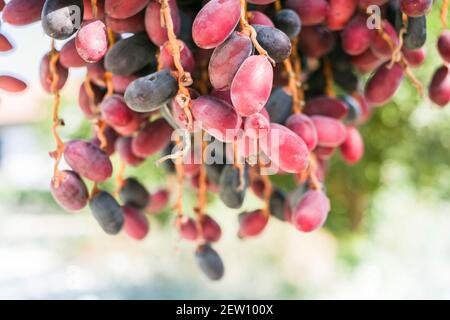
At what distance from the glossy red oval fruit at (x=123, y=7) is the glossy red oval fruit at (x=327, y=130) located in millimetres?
230

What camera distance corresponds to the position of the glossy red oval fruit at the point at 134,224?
27.4 inches

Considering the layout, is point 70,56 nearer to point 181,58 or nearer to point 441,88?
Result: point 181,58

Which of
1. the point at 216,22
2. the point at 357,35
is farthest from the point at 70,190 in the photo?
the point at 357,35

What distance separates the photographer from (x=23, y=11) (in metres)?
0.53

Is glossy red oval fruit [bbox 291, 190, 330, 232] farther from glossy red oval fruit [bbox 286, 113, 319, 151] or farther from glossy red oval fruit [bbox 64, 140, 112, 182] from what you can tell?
glossy red oval fruit [bbox 64, 140, 112, 182]

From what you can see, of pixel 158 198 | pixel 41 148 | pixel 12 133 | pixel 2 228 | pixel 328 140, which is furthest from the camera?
pixel 12 133

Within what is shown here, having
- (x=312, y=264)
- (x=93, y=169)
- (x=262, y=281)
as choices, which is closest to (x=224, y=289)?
(x=262, y=281)

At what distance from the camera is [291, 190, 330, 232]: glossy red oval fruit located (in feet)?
1.80

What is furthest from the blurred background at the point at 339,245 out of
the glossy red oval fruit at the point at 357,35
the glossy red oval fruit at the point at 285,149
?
the glossy red oval fruit at the point at 285,149

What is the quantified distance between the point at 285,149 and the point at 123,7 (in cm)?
20

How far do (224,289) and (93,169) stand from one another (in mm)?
1202

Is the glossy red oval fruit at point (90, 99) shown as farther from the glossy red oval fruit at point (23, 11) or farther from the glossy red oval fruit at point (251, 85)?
the glossy red oval fruit at point (251, 85)
